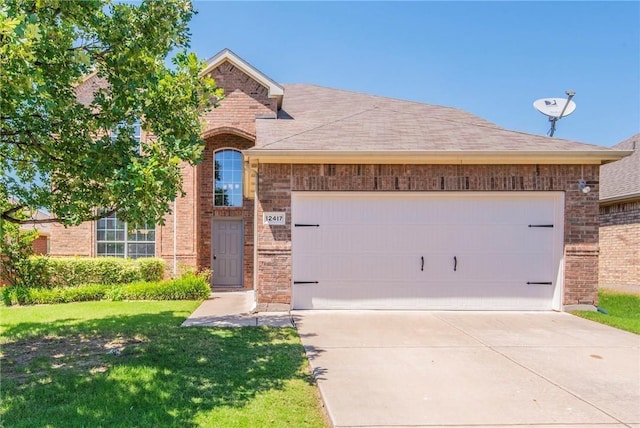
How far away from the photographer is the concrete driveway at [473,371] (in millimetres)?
3520

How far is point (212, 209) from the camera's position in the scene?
1299cm

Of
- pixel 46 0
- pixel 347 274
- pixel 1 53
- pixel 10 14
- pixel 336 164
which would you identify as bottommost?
pixel 347 274

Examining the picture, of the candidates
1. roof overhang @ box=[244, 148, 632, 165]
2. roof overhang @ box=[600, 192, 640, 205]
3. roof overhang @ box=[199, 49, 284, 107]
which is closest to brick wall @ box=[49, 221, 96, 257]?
roof overhang @ box=[199, 49, 284, 107]

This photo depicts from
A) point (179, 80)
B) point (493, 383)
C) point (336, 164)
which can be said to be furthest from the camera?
point (336, 164)

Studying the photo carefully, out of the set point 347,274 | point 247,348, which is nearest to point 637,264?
point 347,274

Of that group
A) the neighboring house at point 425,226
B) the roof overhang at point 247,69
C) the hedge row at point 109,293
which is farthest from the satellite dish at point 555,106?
the hedge row at point 109,293

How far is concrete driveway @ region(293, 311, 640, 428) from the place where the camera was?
11.5ft

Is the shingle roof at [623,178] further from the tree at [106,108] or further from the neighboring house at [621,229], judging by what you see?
the tree at [106,108]

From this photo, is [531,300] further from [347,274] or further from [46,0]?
[46,0]

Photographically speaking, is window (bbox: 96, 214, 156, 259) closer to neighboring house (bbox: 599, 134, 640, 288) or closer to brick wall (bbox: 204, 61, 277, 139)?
brick wall (bbox: 204, 61, 277, 139)

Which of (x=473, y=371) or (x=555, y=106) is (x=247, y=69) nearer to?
(x=555, y=106)

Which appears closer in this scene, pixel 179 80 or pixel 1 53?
pixel 1 53

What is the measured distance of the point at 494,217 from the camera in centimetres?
821

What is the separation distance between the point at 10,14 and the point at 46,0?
2.32ft
